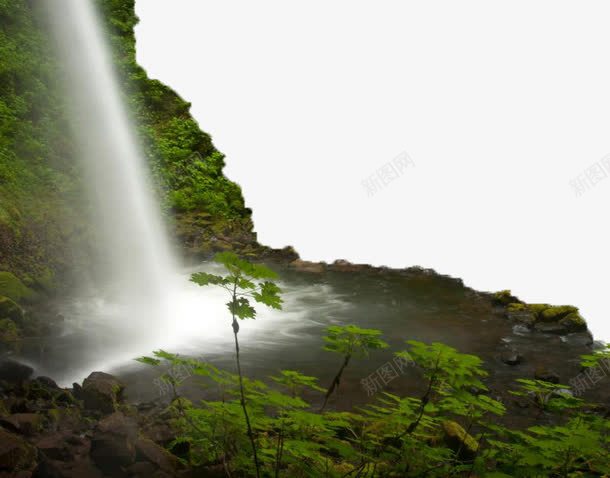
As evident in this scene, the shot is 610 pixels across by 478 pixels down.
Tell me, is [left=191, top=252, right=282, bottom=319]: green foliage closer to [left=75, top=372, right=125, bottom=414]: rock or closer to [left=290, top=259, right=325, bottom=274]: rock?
[left=75, top=372, right=125, bottom=414]: rock

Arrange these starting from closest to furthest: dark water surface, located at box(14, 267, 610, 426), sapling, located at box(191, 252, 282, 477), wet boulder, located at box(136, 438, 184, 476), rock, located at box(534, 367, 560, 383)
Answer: sapling, located at box(191, 252, 282, 477)
wet boulder, located at box(136, 438, 184, 476)
dark water surface, located at box(14, 267, 610, 426)
rock, located at box(534, 367, 560, 383)

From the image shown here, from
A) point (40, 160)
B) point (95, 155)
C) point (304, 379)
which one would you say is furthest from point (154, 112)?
point (304, 379)

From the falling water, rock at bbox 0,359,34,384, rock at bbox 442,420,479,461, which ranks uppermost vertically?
the falling water

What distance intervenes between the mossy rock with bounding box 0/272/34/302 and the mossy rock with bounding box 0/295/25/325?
92 centimetres

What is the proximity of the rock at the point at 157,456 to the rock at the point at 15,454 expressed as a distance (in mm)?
671

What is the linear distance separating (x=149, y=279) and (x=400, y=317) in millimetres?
6944

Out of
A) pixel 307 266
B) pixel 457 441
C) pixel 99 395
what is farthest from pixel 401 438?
pixel 307 266

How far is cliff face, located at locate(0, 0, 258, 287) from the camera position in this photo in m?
12.1

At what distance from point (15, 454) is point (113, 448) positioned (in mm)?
600

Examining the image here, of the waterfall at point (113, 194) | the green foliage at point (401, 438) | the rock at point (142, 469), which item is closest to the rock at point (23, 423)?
the rock at point (142, 469)

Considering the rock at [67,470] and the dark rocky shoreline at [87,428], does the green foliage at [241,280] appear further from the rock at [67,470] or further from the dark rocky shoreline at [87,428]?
the rock at [67,470]

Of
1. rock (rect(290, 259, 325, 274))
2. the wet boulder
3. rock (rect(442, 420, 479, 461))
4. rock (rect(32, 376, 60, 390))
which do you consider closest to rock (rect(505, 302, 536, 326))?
rock (rect(290, 259, 325, 274))

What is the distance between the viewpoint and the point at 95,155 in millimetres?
16578

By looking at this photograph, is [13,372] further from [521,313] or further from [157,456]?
[521,313]
